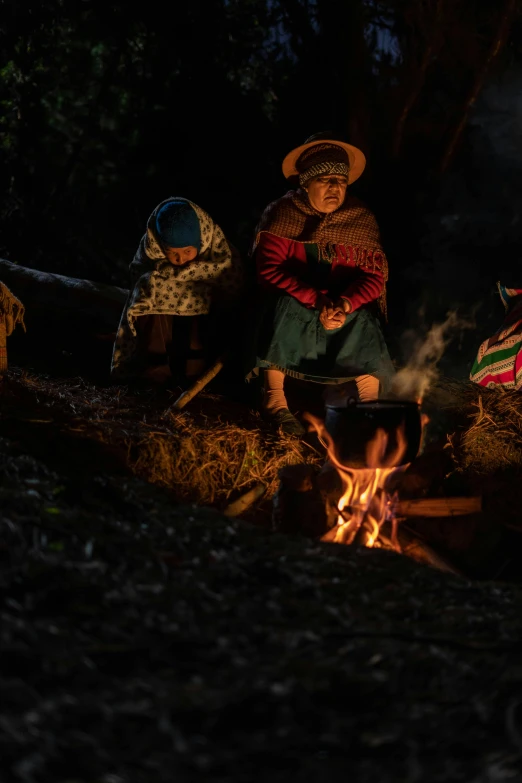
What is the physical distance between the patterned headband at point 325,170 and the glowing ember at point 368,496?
1827 mm

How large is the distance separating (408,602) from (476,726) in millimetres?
697

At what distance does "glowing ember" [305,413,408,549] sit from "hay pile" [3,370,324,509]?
0.51m

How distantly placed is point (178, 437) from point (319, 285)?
4.98ft

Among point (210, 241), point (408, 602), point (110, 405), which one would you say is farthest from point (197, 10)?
point (408, 602)

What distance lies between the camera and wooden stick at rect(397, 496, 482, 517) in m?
4.01

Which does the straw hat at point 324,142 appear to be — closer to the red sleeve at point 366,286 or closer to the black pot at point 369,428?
the red sleeve at point 366,286

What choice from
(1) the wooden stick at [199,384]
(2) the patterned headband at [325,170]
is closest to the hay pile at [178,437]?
(1) the wooden stick at [199,384]

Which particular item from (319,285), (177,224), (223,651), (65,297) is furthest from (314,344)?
(223,651)

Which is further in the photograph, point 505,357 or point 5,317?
point 505,357

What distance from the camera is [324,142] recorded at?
16.4 ft

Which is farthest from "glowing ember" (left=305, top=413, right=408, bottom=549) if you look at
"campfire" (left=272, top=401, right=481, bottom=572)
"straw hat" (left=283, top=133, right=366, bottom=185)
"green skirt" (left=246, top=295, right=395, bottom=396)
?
"straw hat" (left=283, top=133, right=366, bottom=185)

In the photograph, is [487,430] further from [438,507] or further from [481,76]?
[481,76]

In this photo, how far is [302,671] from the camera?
2074 mm

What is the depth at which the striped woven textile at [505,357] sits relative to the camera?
495 centimetres
